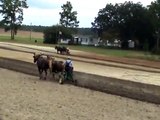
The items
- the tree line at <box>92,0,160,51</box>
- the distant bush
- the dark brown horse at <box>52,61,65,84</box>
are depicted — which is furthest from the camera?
the distant bush

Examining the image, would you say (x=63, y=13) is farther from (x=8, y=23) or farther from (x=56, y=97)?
(x=56, y=97)

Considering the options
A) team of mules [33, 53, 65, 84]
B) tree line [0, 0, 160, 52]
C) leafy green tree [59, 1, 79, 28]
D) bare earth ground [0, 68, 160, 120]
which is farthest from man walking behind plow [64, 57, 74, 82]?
leafy green tree [59, 1, 79, 28]

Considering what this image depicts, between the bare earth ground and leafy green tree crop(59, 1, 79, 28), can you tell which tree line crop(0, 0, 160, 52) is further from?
the bare earth ground

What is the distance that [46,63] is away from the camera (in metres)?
27.8

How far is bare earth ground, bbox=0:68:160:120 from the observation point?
16.5 meters

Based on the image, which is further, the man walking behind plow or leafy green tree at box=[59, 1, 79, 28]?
leafy green tree at box=[59, 1, 79, 28]

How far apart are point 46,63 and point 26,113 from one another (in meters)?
11.6

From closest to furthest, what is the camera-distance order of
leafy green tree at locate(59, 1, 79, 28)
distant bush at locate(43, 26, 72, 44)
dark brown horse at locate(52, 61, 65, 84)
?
dark brown horse at locate(52, 61, 65, 84)
distant bush at locate(43, 26, 72, 44)
leafy green tree at locate(59, 1, 79, 28)

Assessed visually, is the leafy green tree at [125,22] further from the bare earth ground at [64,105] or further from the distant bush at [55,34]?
the bare earth ground at [64,105]

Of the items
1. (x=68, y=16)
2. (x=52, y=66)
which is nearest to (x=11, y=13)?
(x=68, y=16)

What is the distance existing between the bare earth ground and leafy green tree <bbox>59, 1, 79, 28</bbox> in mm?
88400

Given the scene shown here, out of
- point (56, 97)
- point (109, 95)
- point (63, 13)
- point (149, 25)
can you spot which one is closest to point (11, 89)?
point (56, 97)

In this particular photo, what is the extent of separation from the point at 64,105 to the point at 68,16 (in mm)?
96064

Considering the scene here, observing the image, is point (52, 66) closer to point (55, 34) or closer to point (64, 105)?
point (64, 105)
